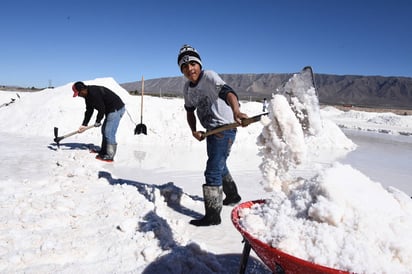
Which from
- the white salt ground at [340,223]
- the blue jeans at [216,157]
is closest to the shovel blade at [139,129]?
the blue jeans at [216,157]

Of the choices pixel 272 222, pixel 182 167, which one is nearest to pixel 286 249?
pixel 272 222

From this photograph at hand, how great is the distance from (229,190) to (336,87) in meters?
139

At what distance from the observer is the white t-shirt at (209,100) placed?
262 cm

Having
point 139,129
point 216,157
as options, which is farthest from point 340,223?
point 139,129

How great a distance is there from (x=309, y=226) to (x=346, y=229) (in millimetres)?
150

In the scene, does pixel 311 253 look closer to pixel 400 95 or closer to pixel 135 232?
pixel 135 232

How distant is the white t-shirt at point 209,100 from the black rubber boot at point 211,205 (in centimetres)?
55

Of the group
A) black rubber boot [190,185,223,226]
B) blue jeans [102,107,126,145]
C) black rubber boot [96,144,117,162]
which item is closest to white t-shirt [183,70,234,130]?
black rubber boot [190,185,223,226]

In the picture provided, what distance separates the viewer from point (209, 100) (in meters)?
2.71

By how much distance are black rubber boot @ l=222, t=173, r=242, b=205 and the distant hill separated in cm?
9753

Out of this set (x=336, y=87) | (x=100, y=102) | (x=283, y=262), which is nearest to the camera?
(x=283, y=262)

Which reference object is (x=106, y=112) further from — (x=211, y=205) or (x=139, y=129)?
(x=211, y=205)

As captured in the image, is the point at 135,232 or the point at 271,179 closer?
the point at 271,179

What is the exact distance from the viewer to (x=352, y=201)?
4.42 feet
